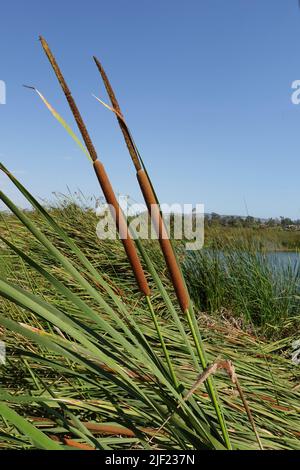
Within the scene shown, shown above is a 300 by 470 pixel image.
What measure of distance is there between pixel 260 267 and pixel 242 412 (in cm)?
240

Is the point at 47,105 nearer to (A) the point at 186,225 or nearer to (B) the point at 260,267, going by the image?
(B) the point at 260,267

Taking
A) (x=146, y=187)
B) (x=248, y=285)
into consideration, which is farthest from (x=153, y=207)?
(x=248, y=285)

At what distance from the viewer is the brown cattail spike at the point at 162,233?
45 cm

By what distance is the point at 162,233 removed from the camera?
1.49ft

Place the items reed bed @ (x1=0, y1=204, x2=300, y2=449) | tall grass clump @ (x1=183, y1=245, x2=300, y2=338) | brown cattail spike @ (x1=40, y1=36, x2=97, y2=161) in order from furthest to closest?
tall grass clump @ (x1=183, y1=245, x2=300, y2=338) → reed bed @ (x1=0, y1=204, x2=300, y2=449) → brown cattail spike @ (x1=40, y1=36, x2=97, y2=161)

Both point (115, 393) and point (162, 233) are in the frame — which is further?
point (115, 393)

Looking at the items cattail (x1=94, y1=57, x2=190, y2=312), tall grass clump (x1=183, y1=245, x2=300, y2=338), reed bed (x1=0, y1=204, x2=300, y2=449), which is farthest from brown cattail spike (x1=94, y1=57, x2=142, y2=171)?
tall grass clump (x1=183, y1=245, x2=300, y2=338)

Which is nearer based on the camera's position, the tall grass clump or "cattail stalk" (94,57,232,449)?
"cattail stalk" (94,57,232,449)

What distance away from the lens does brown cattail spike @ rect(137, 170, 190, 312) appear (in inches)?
17.8

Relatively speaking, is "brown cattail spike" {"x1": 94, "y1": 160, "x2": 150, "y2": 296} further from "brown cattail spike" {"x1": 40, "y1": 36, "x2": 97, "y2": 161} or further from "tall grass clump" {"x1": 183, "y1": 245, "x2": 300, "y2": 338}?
"tall grass clump" {"x1": 183, "y1": 245, "x2": 300, "y2": 338}

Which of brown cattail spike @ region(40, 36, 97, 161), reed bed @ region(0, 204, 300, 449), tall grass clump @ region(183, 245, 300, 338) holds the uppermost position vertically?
tall grass clump @ region(183, 245, 300, 338)

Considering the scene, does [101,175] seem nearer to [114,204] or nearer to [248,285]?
[114,204]

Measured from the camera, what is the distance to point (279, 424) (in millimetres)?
1200

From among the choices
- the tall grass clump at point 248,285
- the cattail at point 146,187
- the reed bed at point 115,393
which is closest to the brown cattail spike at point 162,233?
the cattail at point 146,187
